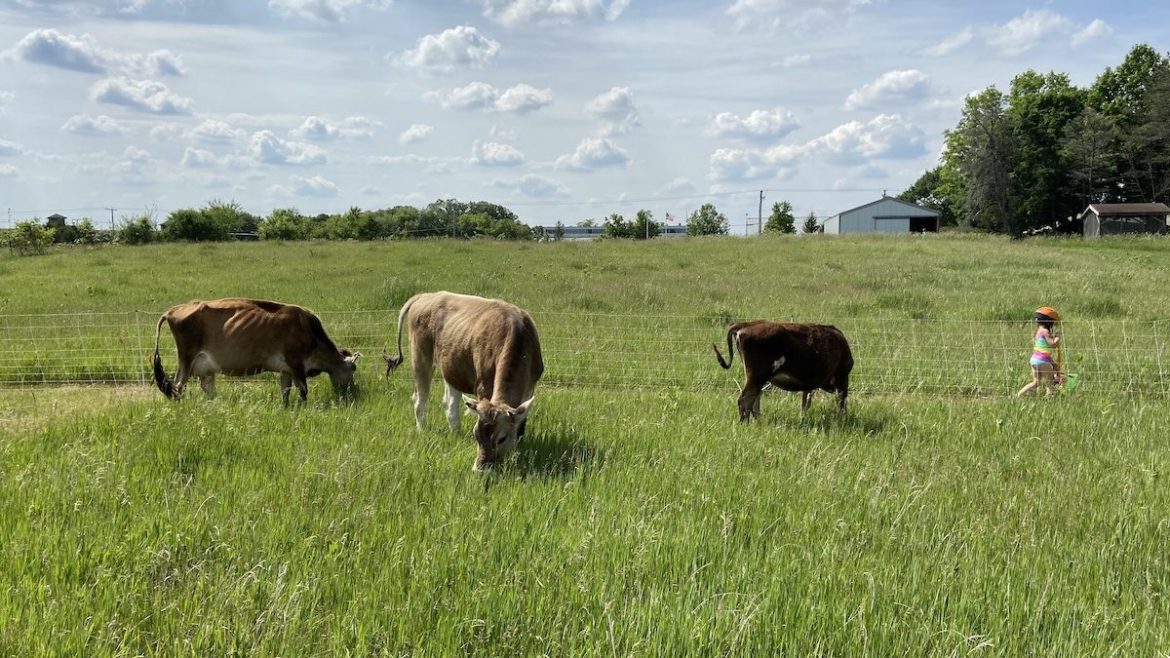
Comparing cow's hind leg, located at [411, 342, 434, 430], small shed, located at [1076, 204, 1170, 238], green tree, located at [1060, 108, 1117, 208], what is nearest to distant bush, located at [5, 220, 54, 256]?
cow's hind leg, located at [411, 342, 434, 430]

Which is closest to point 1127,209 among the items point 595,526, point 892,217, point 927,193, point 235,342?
point 892,217

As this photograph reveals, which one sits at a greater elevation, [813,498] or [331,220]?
[331,220]

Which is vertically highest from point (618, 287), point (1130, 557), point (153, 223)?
point (153, 223)

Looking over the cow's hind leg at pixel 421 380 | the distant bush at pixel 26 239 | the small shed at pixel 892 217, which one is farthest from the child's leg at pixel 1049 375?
the small shed at pixel 892 217

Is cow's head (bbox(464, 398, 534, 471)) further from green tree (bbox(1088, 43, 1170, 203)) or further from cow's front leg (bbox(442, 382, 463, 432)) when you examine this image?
green tree (bbox(1088, 43, 1170, 203))

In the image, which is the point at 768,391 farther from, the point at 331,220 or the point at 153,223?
the point at 331,220

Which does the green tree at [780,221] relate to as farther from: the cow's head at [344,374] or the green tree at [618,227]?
the cow's head at [344,374]

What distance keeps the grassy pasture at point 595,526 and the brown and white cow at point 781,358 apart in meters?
0.40

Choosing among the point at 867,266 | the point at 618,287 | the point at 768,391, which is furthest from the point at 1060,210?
the point at 768,391

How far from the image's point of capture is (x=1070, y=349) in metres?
12.5

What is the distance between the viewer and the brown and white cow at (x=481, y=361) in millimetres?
6094

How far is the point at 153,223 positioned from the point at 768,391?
54940mm

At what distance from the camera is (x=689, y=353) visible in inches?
468

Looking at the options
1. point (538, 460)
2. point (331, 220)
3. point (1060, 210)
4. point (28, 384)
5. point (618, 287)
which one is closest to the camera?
point (538, 460)
